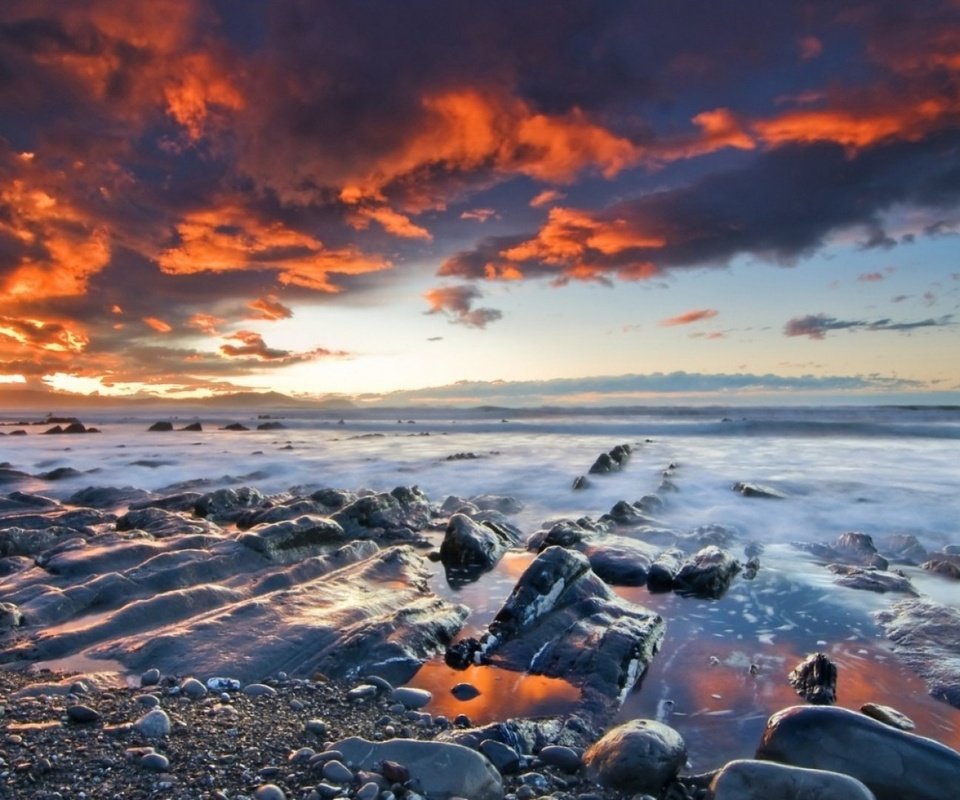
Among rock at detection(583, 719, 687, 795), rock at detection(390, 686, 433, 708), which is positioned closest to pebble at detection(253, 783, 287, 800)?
rock at detection(390, 686, 433, 708)

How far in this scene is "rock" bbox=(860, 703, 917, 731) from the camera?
3.44m

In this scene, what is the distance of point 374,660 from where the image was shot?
430 centimetres

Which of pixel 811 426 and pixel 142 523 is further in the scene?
pixel 811 426

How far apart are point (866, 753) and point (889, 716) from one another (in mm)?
860

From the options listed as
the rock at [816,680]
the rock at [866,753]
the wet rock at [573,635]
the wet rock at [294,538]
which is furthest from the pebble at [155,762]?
the wet rock at [294,538]

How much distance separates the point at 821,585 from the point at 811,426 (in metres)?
28.2

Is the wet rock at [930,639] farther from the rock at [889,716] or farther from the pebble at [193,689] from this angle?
the pebble at [193,689]

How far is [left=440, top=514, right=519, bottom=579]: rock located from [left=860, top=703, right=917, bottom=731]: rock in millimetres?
3773

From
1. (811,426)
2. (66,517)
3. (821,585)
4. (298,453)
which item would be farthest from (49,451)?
(811,426)

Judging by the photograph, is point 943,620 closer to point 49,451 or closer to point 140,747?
point 140,747

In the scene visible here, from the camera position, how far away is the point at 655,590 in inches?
236

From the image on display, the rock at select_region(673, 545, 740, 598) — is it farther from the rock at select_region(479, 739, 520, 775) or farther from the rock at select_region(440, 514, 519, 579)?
the rock at select_region(479, 739, 520, 775)

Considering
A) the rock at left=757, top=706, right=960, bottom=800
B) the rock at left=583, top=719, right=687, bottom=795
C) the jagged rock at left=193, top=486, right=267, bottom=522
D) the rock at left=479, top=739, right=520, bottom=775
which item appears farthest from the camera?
the jagged rock at left=193, top=486, right=267, bottom=522

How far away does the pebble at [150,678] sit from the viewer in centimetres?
384
